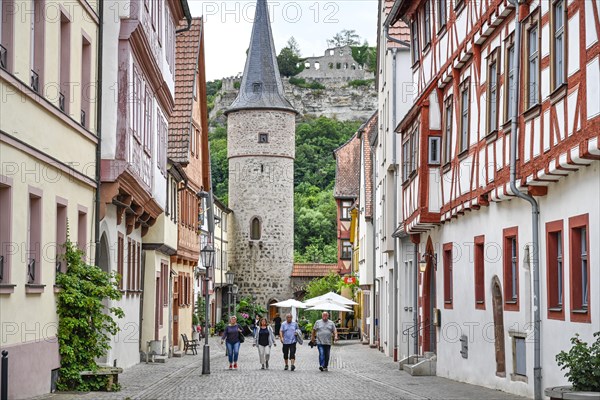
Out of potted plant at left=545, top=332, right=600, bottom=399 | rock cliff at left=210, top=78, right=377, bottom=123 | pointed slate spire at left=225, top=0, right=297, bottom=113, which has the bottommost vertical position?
potted plant at left=545, top=332, right=600, bottom=399

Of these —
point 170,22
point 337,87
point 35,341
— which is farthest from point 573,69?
point 337,87

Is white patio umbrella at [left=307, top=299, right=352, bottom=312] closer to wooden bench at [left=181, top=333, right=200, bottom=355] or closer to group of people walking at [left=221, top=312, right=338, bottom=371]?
wooden bench at [left=181, top=333, right=200, bottom=355]

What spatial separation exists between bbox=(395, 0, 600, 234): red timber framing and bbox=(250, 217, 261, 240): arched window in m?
45.1

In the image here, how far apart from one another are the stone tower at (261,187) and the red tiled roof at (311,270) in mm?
585

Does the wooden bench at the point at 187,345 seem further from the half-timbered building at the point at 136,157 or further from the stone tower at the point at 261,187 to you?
the stone tower at the point at 261,187

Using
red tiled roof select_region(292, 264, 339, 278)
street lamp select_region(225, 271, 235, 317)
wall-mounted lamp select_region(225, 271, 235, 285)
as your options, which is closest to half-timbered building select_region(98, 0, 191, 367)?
wall-mounted lamp select_region(225, 271, 235, 285)

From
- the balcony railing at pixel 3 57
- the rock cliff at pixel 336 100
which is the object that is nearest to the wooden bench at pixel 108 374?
the balcony railing at pixel 3 57

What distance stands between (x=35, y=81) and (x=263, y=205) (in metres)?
57.8

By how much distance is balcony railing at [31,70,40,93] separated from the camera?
16.5 m

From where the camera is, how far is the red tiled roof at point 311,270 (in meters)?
75.8

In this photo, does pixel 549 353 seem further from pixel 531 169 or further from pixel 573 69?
pixel 573 69

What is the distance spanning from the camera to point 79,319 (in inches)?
758

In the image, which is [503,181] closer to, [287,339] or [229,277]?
[287,339]

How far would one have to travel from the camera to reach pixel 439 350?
2570 cm
